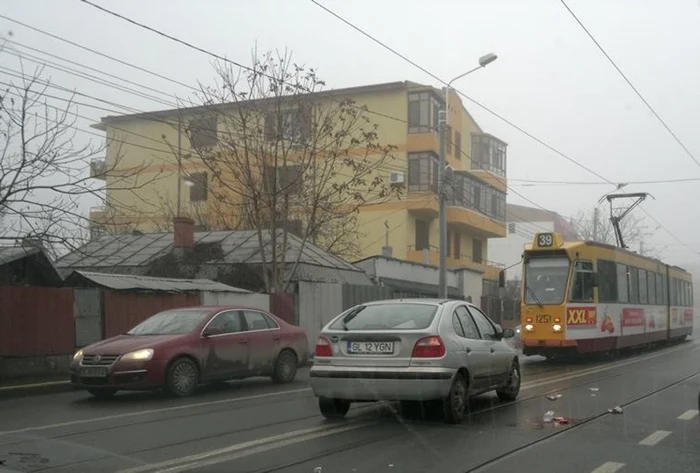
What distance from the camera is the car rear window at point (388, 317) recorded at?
8.89 m

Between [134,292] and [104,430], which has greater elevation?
[134,292]

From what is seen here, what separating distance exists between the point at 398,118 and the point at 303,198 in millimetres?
18329

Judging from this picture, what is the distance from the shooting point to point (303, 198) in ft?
82.3

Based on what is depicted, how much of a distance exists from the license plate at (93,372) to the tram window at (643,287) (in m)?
17.5

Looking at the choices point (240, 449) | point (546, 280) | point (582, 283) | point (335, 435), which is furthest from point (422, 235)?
point (240, 449)

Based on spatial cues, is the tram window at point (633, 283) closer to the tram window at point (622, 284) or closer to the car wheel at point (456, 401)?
the tram window at point (622, 284)

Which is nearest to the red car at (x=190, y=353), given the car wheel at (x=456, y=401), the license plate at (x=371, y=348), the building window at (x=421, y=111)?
the license plate at (x=371, y=348)

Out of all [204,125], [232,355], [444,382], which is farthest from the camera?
[204,125]

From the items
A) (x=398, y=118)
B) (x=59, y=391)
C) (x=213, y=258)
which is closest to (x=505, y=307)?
(x=398, y=118)

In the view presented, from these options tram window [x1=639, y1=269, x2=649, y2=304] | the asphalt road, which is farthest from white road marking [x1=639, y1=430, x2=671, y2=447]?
tram window [x1=639, y1=269, x2=649, y2=304]

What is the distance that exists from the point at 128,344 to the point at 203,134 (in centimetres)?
1377

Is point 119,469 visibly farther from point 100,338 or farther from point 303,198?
point 303,198

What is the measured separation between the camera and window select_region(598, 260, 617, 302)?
64.7 ft

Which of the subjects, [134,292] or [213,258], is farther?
[213,258]
